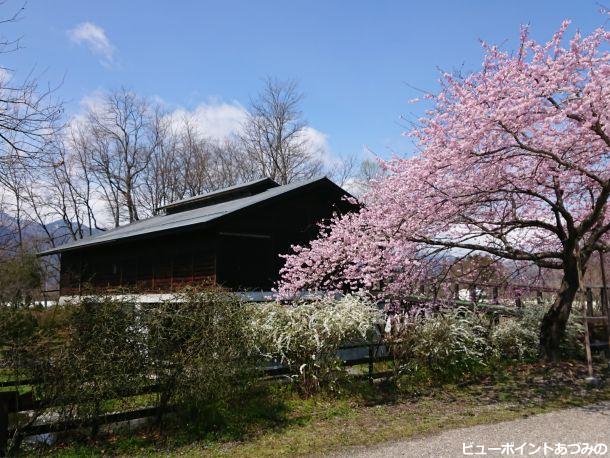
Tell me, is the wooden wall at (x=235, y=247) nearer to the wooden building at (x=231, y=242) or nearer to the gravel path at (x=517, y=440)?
the wooden building at (x=231, y=242)

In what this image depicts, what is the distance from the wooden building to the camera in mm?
14992

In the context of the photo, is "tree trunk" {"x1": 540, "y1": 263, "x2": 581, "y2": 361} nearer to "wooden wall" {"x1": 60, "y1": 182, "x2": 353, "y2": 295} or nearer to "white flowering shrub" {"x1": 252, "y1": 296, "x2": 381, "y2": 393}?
"white flowering shrub" {"x1": 252, "y1": 296, "x2": 381, "y2": 393}

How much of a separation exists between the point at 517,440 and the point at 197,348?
4514 mm

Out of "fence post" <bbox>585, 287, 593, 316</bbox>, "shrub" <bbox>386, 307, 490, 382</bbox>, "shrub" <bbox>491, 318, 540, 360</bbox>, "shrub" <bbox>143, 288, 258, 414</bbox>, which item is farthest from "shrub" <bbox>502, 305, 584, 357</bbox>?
"shrub" <bbox>143, 288, 258, 414</bbox>

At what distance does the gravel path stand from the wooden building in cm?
797

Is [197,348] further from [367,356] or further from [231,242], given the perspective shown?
[231,242]

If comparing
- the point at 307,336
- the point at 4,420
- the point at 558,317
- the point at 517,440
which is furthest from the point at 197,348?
the point at 558,317

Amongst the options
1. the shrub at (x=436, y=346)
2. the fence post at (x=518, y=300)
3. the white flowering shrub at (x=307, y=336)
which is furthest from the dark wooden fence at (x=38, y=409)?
the fence post at (x=518, y=300)

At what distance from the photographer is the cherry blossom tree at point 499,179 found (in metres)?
8.47

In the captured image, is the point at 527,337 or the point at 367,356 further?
the point at 527,337

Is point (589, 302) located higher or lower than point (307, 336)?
higher

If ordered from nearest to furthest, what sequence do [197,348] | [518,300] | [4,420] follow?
[4,420] → [197,348] → [518,300]

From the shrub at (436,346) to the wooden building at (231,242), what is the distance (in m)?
5.54

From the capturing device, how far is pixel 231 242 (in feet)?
50.0
